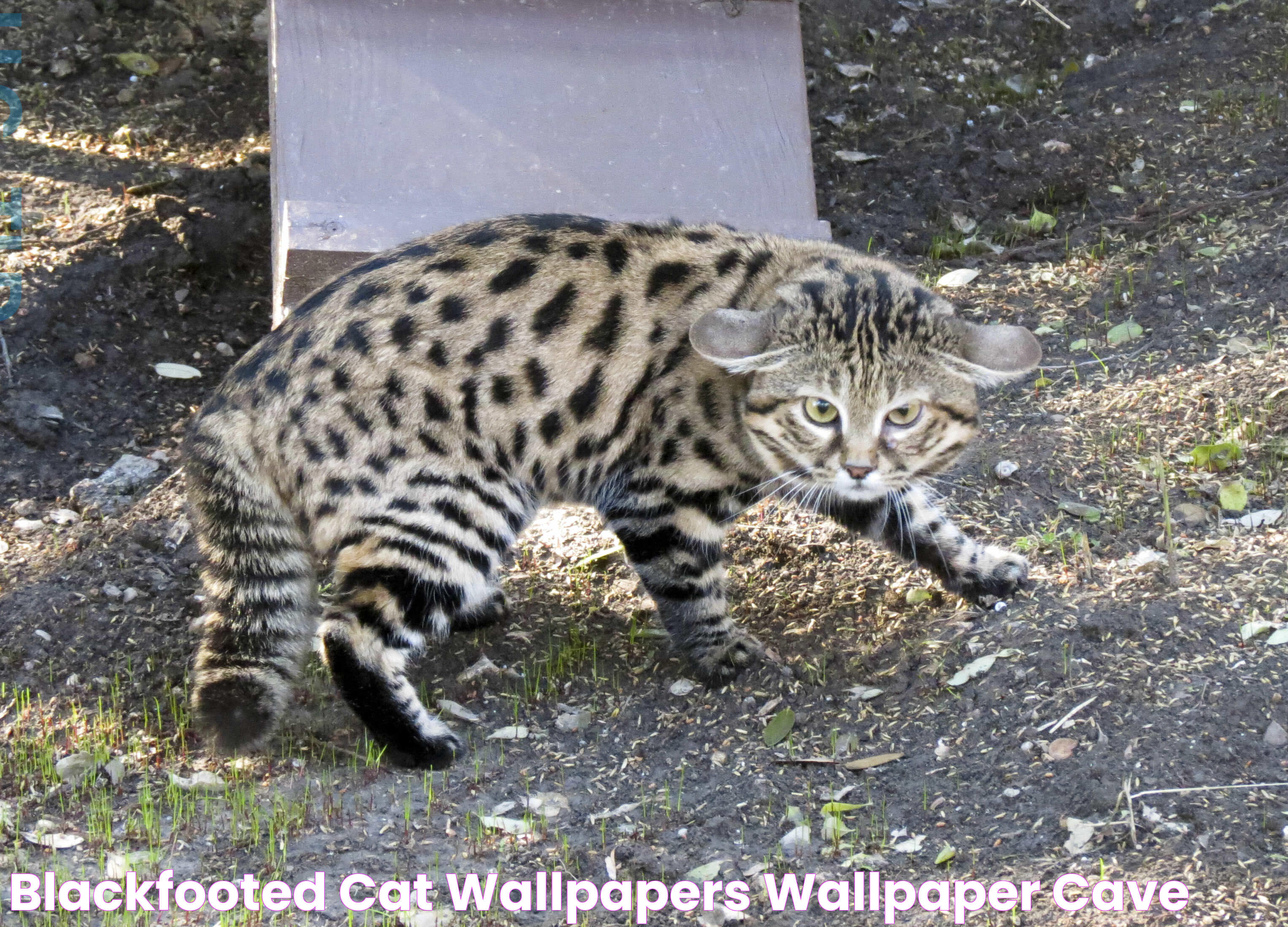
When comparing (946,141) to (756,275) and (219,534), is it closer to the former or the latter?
(756,275)

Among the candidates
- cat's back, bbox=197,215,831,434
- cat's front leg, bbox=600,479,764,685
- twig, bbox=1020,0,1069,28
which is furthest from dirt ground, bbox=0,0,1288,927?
cat's back, bbox=197,215,831,434

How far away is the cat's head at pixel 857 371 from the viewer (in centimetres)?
446

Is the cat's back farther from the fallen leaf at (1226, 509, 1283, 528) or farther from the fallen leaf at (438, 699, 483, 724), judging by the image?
the fallen leaf at (1226, 509, 1283, 528)

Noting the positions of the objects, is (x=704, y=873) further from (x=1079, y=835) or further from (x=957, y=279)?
(x=957, y=279)

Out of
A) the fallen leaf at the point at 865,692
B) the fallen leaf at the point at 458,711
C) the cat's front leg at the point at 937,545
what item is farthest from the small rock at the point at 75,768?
the cat's front leg at the point at 937,545

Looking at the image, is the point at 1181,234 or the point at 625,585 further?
the point at 1181,234

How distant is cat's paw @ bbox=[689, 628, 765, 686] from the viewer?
195 inches

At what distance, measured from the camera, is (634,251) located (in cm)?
493

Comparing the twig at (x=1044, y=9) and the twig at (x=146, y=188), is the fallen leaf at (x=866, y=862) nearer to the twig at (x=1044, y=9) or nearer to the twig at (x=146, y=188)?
the twig at (x=1044, y=9)

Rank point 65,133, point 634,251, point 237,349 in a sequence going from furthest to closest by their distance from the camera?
point 65,133
point 237,349
point 634,251

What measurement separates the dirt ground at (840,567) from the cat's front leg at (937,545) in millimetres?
107

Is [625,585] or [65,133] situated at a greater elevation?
[65,133]

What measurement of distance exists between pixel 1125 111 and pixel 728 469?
15.2ft

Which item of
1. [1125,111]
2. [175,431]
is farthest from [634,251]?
[1125,111]
